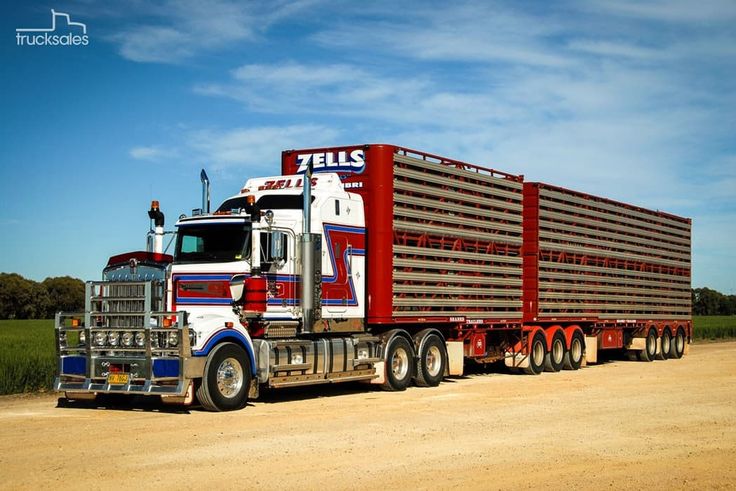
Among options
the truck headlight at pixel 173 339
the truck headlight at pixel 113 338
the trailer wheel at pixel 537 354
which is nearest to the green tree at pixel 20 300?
the trailer wheel at pixel 537 354

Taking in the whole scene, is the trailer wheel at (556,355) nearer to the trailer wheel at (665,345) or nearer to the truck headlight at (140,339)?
the trailer wheel at (665,345)

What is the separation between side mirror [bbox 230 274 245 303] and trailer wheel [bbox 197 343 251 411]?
2.91 feet

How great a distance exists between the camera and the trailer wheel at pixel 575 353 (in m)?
27.1

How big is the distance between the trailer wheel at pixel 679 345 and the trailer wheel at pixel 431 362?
15.6m

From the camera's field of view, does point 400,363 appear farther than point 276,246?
Yes

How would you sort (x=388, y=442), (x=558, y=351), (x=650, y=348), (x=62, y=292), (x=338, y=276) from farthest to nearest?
(x=62, y=292) < (x=650, y=348) < (x=558, y=351) < (x=338, y=276) < (x=388, y=442)

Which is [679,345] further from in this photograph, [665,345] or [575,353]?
[575,353]

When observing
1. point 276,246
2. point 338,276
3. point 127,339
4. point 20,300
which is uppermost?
point 276,246

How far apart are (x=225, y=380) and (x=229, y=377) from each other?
119mm

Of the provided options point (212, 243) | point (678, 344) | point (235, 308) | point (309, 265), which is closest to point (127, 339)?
point (235, 308)

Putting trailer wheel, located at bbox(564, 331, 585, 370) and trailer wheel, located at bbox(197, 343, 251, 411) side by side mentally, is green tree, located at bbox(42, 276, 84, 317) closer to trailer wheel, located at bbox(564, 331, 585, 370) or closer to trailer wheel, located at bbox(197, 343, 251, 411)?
trailer wheel, located at bbox(564, 331, 585, 370)

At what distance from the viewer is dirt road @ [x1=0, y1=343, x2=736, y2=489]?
980 cm

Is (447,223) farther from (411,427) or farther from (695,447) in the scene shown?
(695,447)

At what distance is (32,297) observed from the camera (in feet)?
306
